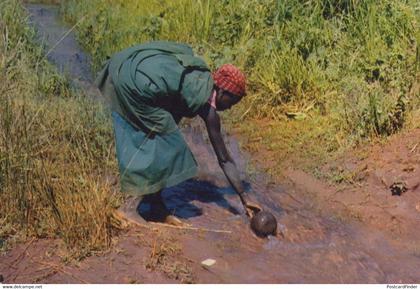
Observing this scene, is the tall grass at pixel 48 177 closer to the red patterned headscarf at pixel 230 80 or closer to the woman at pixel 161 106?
the woman at pixel 161 106

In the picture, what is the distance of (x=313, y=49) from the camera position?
22.0ft

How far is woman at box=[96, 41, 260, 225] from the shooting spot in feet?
14.0

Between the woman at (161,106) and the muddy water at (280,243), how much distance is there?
0.27m

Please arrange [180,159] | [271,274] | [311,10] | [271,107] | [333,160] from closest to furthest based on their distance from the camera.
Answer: [271,274]
[180,159]
[333,160]
[271,107]
[311,10]

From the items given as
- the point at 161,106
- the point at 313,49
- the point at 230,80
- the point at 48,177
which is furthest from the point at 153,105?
the point at 313,49

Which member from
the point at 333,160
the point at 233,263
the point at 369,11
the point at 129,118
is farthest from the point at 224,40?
the point at 233,263

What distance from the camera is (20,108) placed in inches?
177

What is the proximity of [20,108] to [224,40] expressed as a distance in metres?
3.31

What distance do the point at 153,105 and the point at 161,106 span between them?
6 centimetres

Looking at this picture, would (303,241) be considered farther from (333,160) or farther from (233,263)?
(333,160)

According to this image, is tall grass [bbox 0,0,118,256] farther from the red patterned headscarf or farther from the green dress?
the red patterned headscarf

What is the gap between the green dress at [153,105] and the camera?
4.27 metres

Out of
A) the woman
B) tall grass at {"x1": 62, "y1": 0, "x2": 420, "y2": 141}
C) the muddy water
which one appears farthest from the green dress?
tall grass at {"x1": 62, "y1": 0, "x2": 420, "y2": 141}

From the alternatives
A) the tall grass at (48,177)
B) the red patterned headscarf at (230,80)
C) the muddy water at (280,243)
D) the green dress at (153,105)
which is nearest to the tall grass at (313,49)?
the muddy water at (280,243)
